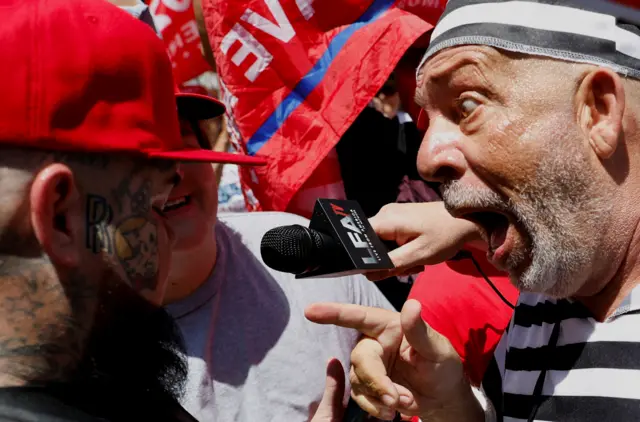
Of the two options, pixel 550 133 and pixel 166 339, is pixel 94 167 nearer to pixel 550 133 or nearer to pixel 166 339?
pixel 166 339

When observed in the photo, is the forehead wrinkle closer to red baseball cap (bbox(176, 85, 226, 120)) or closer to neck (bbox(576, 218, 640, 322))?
neck (bbox(576, 218, 640, 322))

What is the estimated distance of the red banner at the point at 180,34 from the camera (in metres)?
2.89

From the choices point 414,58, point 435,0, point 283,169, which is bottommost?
point 283,169

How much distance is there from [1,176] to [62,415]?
1.16ft

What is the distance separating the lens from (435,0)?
2.70m

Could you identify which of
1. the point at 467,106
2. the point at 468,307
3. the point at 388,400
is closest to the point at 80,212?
the point at 388,400

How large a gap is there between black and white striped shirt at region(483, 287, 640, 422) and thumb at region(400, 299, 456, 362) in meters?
0.17

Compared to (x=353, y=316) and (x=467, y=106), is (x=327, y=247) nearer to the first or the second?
(x=353, y=316)

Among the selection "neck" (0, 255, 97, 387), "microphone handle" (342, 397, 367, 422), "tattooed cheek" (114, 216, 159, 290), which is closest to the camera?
"neck" (0, 255, 97, 387)

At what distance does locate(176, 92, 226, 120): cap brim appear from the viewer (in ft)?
6.34

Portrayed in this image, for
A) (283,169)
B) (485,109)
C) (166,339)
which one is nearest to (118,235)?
(166,339)

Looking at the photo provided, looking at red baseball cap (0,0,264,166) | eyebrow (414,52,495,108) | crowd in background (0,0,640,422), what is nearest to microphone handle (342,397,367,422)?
crowd in background (0,0,640,422)

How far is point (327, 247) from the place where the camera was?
146cm

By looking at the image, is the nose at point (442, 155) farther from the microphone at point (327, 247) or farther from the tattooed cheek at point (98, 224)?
the tattooed cheek at point (98, 224)
